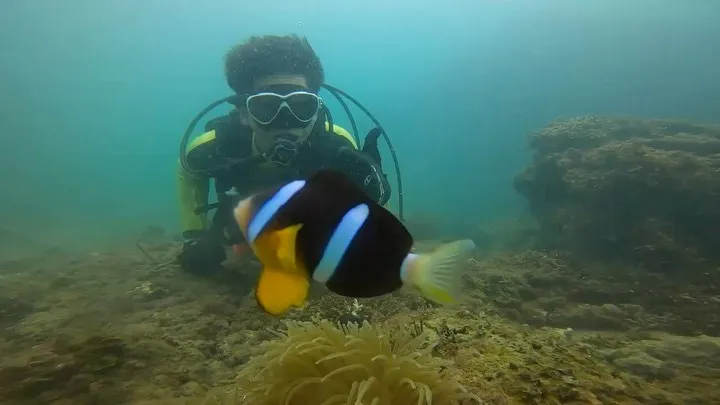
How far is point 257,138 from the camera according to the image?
16.2 ft

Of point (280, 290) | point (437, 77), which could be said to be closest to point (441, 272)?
point (280, 290)

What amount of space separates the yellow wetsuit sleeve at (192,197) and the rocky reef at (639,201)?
211 inches

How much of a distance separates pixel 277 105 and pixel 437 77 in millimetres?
48607

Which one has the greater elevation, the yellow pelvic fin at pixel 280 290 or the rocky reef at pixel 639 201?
the yellow pelvic fin at pixel 280 290

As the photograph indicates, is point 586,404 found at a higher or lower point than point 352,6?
lower

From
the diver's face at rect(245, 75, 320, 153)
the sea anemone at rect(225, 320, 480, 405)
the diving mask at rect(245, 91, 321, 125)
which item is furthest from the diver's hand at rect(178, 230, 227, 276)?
the sea anemone at rect(225, 320, 480, 405)

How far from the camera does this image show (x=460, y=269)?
3.59 feet

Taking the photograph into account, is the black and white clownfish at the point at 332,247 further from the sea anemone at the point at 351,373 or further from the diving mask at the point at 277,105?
the diving mask at the point at 277,105

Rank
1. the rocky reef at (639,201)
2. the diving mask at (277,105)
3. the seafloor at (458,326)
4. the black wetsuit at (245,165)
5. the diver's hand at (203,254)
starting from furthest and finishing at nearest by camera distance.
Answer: the rocky reef at (639,201) < the diver's hand at (203,254) < the diving mask at (277,105) < the black wetsuit at (245,165) < the seafloor at (458,326)

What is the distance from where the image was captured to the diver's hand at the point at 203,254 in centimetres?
490

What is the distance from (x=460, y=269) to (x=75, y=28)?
48.3 metres

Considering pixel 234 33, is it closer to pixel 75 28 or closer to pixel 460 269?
pixel 75 28

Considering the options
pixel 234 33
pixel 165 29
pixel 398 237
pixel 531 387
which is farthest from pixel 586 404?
pixel 234 33

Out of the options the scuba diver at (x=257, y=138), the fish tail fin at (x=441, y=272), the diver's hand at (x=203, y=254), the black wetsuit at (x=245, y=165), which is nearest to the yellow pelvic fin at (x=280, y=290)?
the fish tail fin at (x=441, y=272)
